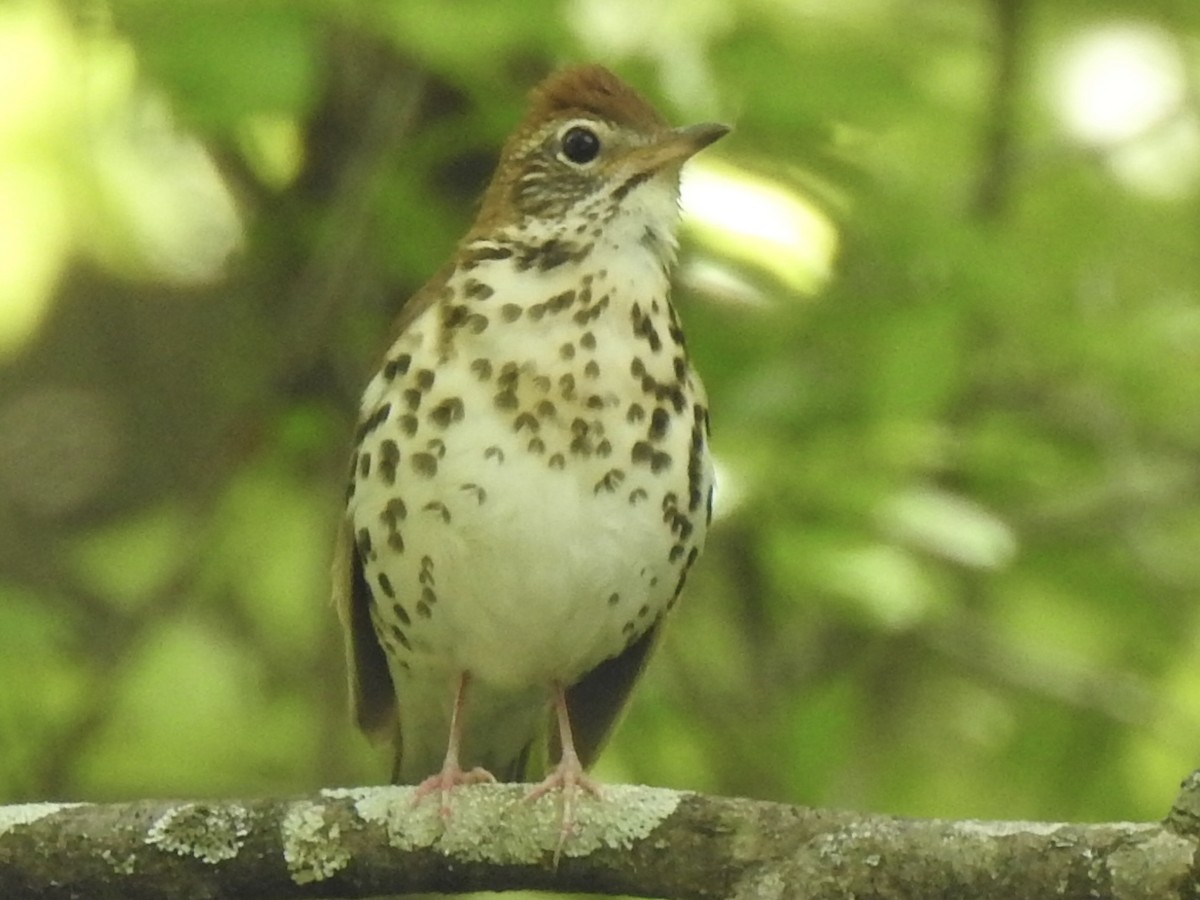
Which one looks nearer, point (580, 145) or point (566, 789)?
point (566, 789)

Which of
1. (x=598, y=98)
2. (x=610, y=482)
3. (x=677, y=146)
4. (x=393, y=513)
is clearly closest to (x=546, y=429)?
(x=610, y=482)

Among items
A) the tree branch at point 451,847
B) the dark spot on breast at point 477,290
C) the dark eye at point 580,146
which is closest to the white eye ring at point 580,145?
the dark eye at point 580,146

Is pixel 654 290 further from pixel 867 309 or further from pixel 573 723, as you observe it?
pixel 573 723

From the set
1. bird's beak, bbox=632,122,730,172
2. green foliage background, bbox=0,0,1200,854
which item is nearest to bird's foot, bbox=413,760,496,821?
green foliage background, bbox=0,0,1200,854

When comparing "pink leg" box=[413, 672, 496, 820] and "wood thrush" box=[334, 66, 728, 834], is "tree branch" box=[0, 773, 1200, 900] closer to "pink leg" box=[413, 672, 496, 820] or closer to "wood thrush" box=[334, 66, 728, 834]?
"pink leg" box=[413, 672, 496, 820]

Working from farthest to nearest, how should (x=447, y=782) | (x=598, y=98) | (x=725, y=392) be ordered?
(x=725, y=392) < (x=598, y=98) < (x=447, y=782)

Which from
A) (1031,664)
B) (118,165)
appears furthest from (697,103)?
(1031,664)

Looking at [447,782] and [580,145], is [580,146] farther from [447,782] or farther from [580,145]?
[447,782]
